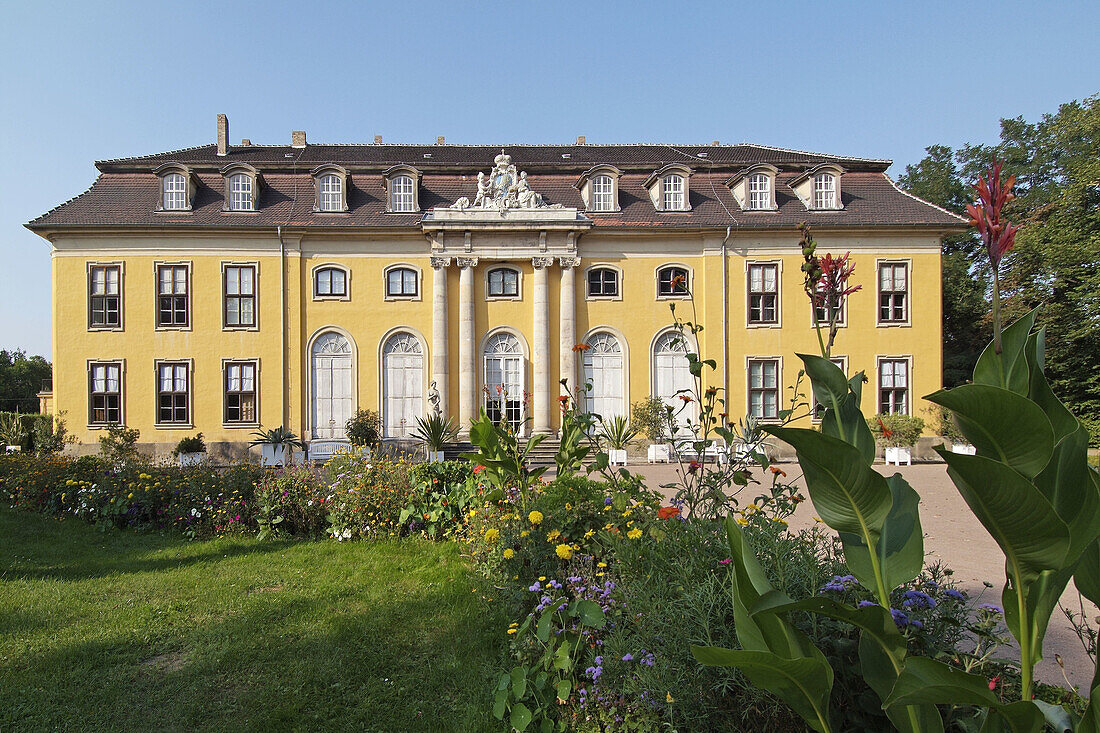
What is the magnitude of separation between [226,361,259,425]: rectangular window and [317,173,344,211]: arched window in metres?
6.19

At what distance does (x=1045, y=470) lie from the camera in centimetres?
149

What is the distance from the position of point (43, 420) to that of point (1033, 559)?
999 inches

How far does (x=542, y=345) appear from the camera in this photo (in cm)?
1975

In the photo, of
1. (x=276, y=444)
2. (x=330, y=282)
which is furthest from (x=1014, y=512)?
(x=330, y=282)

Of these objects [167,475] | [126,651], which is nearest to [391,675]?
[126,651]

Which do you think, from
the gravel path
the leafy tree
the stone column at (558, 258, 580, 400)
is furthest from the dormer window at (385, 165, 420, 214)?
the leafy tree

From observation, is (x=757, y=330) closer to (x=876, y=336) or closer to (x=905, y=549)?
(x=876, y=336)

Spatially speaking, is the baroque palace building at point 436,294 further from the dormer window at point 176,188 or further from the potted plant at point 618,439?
the potted plant at point 618,439

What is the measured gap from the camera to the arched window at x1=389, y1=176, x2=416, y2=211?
66.4 ft

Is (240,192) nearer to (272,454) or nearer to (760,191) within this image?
(272,454)

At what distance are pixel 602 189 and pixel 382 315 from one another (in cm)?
929

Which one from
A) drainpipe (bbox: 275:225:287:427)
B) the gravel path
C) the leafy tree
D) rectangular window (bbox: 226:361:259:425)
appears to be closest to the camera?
the gravel path

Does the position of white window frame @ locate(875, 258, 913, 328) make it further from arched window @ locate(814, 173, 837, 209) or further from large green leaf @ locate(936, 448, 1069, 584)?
large green leaf @ locate(936, 448, 1069, 584)

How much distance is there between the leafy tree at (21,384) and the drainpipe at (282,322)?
50.7 meters
